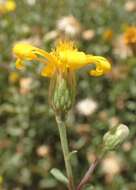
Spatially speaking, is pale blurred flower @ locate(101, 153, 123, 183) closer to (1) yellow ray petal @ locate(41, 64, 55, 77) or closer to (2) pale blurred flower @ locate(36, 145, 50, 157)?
(2) pale blurred flower @ locate(36, 145, 50, 157)

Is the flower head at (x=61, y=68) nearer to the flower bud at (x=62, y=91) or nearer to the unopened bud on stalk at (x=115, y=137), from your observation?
the flower bud at (x=62, y=91)

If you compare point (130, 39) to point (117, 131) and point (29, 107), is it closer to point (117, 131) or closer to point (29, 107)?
point (29, 107)

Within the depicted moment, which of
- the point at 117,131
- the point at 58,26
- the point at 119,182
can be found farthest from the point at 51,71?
the point at 58,26

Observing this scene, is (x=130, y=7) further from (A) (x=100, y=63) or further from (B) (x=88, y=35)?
(A) (x=100, y=63)

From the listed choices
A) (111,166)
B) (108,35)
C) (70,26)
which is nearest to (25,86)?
(70,26)

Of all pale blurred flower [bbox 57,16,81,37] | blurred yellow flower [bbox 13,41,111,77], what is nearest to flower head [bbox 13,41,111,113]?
blurred yellow flower [bbox 13,41,111,77]
